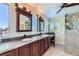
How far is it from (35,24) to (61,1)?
5.21 feet

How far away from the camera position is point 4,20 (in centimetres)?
209

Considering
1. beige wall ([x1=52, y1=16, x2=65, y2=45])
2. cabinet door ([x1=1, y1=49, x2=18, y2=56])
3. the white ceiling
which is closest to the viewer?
cabinet door ([x1=1, y1=49, x2=18, y2=56])

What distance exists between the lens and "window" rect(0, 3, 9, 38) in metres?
2.02

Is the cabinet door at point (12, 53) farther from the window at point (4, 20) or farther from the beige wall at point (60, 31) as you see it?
the beige wall at point (60, 31)

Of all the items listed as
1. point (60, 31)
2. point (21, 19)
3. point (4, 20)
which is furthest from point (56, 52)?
point (4, 20)

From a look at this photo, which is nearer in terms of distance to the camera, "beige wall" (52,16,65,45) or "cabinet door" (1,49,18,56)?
"cabinet door" (1,49,18,56)

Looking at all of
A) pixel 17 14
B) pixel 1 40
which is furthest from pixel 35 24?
pixel 1 40

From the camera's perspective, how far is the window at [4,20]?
6.64ft

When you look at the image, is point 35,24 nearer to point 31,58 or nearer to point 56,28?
point 56,28

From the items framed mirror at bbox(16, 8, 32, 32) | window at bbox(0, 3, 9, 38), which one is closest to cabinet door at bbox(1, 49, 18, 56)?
window at bbox(0, 3, 9, 38)

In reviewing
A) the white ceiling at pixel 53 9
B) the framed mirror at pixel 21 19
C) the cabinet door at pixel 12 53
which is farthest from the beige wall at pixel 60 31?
the cabinet door at pixel 12 53

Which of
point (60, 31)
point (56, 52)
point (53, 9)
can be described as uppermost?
point (53, 9)

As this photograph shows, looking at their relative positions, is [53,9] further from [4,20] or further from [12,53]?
[12,53]

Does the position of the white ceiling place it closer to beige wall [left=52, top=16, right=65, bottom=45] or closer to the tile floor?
beige wall [left=52, top=16, right=65, bottom=45]
